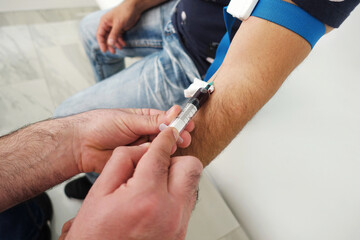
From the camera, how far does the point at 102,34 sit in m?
0.89

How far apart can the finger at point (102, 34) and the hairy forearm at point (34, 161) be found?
1.56 ft

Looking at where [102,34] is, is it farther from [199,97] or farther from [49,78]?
[49,78]

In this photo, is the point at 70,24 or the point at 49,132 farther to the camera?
the point at 70,24

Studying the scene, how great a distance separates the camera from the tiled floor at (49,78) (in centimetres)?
91

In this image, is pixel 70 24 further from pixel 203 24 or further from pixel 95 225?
pixel 95 225

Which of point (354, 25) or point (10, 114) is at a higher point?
point (10, 114)

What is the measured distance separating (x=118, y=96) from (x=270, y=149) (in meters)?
0.58

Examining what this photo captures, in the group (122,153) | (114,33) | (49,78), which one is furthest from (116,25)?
(49,78)

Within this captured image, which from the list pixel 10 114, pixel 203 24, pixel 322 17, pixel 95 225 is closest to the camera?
pixel 95 225

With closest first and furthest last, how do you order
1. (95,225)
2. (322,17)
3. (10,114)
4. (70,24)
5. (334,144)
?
(95,225) → (322,17) → (334,144) → (10,114) → (70,24)

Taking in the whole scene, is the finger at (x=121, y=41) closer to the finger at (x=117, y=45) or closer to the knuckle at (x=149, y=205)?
the finger at (x=117, y=45)

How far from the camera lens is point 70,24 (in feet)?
5.77

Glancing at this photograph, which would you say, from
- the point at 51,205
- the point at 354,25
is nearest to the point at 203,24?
the point at 354,25

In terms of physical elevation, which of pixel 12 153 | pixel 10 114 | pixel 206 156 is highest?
pixel 10 114
